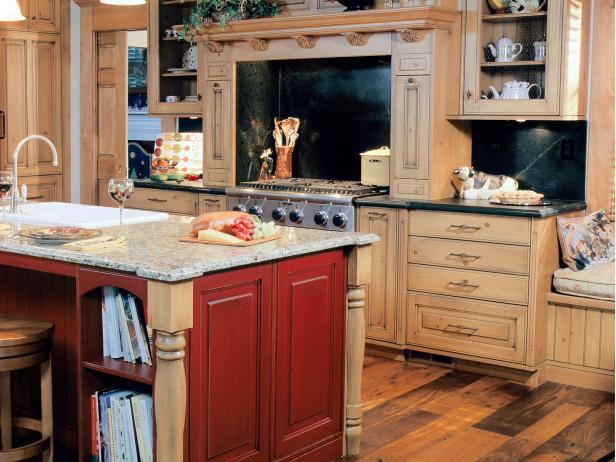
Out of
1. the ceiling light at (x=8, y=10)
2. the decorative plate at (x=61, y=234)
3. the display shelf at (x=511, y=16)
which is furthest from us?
the display shelf at (x=511, y=16)

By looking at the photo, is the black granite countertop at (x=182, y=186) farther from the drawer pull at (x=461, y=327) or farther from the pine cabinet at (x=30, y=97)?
the drawer pull at (x=461, y=327)

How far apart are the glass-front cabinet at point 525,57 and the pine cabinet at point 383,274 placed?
2.65ft

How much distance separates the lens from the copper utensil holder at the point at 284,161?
21.0 feet

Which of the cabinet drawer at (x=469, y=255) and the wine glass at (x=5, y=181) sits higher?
the wine glass at (x=5, y=181)

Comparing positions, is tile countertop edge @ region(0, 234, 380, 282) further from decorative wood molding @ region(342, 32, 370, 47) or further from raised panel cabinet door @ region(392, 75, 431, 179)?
decorative wood molding @ region(342, 32, 370, 47)

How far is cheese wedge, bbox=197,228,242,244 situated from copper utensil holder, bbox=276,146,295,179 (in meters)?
2.82

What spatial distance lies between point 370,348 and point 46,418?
251 cm

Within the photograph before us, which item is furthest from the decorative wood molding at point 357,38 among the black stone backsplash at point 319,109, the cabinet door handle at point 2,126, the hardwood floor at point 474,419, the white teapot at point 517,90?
the cabinet door handle at point 2,126

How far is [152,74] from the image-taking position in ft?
22.0

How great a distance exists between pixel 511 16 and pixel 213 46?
2049mm

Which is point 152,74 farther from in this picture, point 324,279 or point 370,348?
point 324,279

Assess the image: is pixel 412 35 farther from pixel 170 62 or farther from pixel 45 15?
pixel 45 15

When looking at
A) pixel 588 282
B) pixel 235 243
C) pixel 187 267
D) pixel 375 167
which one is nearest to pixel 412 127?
pixel 375 167

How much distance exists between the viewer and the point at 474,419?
448 centimetres
